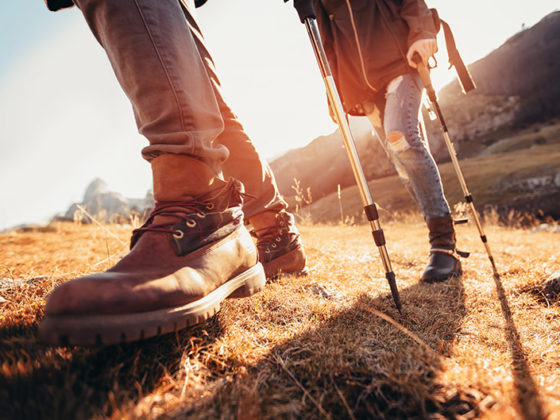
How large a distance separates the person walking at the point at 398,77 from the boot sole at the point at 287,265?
100 cm

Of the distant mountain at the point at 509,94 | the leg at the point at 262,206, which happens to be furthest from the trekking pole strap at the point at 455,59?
the distant mountain at the point at 509,94

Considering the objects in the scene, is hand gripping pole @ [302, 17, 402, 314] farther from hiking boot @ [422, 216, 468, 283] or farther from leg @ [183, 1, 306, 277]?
hiking boot @ [422, 216, 468, 283]

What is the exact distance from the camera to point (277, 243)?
81.2 inches

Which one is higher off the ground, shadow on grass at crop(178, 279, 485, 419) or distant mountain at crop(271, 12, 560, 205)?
distant mountain at crop(271, 12, 560, 205)

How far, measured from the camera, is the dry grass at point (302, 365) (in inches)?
27.8

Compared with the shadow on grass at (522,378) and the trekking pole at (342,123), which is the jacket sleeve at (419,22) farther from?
the shadow on grass at (522,378)

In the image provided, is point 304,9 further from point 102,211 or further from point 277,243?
point 102,211

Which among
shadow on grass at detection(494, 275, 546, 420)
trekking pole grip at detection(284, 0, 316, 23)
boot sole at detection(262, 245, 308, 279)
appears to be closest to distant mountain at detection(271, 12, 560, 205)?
trekking pole grip at detection(284, 0, 316, 23)

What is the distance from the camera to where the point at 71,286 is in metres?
0.85

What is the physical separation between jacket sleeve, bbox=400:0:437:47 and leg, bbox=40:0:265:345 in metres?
1.88

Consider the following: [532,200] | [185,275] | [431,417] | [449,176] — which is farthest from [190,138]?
[449,176]

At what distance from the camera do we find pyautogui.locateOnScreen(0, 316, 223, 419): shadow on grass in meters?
0.62

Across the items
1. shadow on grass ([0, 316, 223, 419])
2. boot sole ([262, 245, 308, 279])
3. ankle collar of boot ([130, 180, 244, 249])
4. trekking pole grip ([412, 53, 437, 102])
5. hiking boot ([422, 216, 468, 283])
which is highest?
trekking pole grip ([412, 53, 437, 102])

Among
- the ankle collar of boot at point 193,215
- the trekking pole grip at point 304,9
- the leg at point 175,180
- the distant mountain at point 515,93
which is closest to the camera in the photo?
the leg at point 175,180
